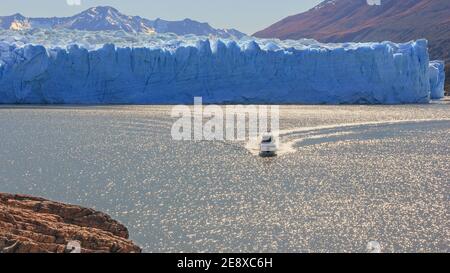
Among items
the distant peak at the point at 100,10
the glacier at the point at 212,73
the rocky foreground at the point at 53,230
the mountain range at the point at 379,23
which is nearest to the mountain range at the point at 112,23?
the distant peak at the point at 100,10

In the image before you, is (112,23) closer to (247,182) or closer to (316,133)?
(316,133)

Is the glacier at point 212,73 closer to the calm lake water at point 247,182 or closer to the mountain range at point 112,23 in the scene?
the calm lake water at point 247,182

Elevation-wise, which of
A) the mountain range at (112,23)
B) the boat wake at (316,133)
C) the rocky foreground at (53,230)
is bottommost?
the boat wake at (316,133)

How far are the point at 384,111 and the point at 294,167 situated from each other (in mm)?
21774

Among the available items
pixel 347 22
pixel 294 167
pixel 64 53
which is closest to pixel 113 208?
pixel 294 167

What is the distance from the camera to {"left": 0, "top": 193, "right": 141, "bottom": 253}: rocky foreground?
835cm

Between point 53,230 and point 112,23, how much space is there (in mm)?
158787

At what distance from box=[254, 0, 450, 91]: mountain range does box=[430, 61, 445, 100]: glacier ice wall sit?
19.9 meters

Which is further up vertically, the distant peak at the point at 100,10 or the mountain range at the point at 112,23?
the distant peak at the point at 100,10

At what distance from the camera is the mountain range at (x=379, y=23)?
89.1m

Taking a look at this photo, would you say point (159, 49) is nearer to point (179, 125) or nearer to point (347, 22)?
Result: point (179, 125)

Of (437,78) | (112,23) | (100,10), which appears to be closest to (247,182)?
(437,78)

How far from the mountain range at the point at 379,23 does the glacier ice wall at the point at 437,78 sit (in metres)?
19.9

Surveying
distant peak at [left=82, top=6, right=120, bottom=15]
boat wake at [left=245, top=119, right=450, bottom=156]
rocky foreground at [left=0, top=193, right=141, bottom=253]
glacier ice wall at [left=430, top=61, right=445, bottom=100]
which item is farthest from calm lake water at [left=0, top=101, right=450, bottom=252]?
distant peak at [left=82, top=6, right=120, bottom=15]
